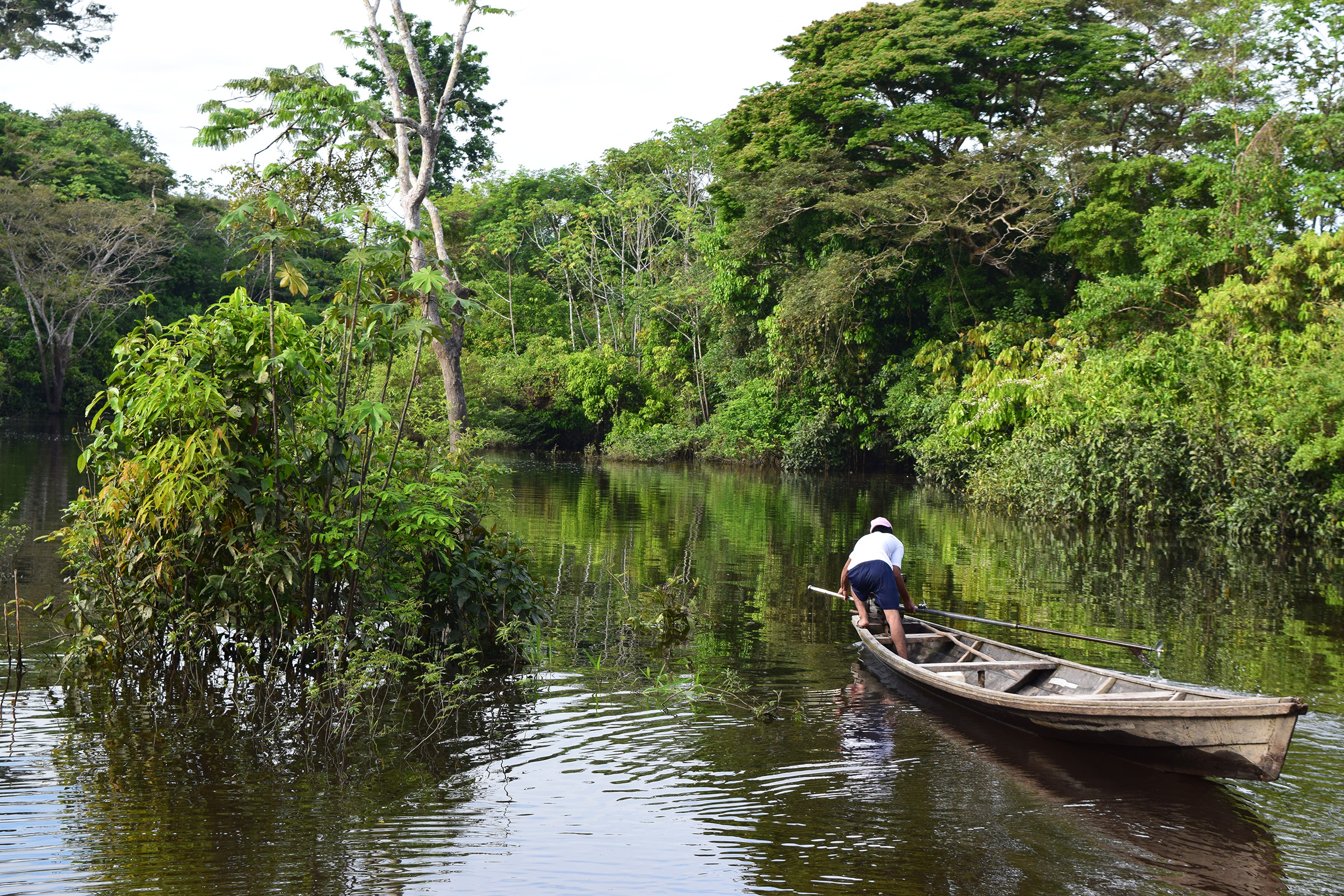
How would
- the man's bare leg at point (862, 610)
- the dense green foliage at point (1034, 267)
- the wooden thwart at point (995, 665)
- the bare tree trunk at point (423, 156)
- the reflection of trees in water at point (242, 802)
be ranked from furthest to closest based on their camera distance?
the dense green foliage at point (1034, 267), the bare tree trunk at point (423, 156), the man's bare leg at point (862, 610), the wooden thwart at point (995, 665), the reflection of trees in water at point (242, 802)

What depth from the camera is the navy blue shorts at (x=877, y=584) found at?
9.78 meters

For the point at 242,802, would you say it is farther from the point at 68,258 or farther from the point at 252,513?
the point at 68,258

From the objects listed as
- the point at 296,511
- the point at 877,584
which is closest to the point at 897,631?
the point at 877,584

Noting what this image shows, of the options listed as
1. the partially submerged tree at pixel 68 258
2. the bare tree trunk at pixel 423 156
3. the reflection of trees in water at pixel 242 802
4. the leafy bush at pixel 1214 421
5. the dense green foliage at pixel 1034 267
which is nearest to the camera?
the reflection of trees in water at pixel 242 802

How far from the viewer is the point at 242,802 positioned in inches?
231

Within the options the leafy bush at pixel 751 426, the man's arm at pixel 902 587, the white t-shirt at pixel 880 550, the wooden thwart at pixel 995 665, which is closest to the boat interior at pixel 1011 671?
the wooden thwart at pixel 995 665

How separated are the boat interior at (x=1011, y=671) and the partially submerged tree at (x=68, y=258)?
39.1 m

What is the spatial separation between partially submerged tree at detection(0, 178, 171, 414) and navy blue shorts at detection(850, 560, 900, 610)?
38.6 meters

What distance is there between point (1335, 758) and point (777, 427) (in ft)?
104

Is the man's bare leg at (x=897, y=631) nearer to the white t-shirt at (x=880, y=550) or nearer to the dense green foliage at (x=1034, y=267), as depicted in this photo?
the white t-shirt at (x=880, y=550)

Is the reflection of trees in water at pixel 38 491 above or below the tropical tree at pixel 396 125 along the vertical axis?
below

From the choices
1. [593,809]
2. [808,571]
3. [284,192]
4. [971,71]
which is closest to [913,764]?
[593,809]

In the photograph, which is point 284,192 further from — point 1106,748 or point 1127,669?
point 1127,669

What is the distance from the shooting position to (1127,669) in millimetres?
10039
